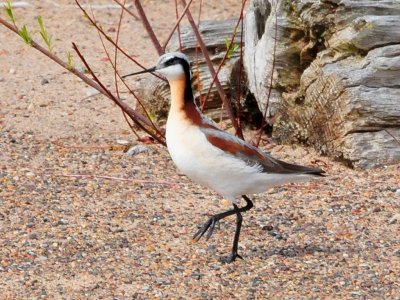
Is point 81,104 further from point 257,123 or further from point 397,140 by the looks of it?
point 397,140

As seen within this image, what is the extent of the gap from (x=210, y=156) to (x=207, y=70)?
2955mm

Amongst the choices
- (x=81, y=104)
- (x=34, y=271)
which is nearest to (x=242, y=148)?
(x=34, y=271)

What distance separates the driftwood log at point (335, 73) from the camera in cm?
776

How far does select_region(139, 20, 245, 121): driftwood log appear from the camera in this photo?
8977 mm

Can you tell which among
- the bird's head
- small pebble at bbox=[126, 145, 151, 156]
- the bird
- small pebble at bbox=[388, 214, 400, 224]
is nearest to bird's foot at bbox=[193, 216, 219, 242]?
the bird

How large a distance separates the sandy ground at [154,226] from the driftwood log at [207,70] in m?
0.42

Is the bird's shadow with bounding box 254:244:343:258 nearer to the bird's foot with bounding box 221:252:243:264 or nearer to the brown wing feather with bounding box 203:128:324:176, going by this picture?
the bird's foot with bounding box 221:252:243:264

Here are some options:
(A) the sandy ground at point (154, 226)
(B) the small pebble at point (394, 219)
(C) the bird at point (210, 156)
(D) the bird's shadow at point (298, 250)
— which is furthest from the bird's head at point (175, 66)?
(B) the small pebble at point (394, 219)

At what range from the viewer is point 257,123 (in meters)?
9.28

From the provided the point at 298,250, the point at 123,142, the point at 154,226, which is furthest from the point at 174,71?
the point at 123,142

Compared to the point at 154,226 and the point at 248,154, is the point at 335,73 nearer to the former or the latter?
the point at 248,154

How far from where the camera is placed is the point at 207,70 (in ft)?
29.6

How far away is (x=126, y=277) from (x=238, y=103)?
265 centimetres

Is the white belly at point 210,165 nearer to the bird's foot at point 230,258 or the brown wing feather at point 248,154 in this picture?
the brown wing feather at point 248,154
